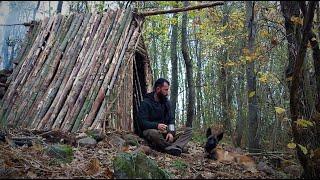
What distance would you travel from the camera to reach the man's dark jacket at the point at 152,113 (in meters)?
6.95

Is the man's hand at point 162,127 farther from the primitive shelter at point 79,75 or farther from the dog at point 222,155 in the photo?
the primitive shelter at point 79,75

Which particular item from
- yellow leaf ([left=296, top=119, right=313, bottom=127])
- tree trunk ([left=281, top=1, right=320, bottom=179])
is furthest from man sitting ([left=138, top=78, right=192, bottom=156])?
yellow leaf ([left=296, top=119, right=313, bottom=127])

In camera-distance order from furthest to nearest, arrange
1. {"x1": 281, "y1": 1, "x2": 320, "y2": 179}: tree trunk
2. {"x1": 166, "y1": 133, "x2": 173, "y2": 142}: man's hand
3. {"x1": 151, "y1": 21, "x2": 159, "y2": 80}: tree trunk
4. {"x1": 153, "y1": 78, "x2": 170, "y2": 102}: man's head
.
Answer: {"x1": 151, "y1": 21, "x2": 159, "y2": 80}: tree trunk, {"x1": 153, "y1": 78, "x2": 170, "y2": 102}: man's head, {"x1": 166, "y1": 133, "x2": 173, "y2": 142}: man's hand, {"x1": 281, "y1": 1, "x2": 320, "y2": 179}: tree trunk

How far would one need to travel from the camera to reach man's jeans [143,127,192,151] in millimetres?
6594

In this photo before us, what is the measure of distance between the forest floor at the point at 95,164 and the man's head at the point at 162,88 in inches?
40.0

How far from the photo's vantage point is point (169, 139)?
6.71 metres

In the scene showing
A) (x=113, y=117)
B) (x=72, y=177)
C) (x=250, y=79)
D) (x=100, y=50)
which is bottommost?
(x=72, y=177)

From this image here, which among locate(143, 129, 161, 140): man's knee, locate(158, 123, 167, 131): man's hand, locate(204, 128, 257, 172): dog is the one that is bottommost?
locate(204, 128, 257, 172): dog

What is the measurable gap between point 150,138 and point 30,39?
13.7 ft

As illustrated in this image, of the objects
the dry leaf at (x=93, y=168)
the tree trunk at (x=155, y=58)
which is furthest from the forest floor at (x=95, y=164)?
the tree trunk at (x=155, y=58)

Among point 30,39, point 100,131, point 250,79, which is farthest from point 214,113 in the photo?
point 100,131

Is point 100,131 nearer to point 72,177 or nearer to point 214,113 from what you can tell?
point 72,177

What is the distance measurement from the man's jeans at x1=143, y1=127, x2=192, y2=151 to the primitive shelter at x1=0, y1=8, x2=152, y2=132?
0.78 meters

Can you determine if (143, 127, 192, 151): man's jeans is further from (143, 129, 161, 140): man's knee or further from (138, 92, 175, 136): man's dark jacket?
(138, 92, 175, 136): man's dark jacket
